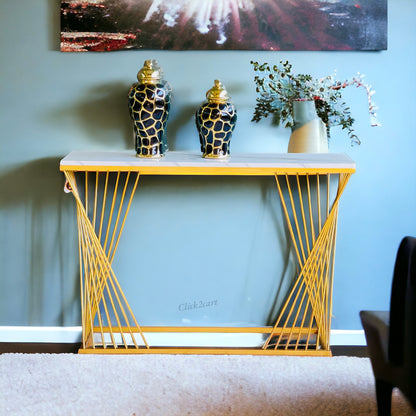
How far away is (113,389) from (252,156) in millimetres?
1179

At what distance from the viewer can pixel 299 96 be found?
2488 mm

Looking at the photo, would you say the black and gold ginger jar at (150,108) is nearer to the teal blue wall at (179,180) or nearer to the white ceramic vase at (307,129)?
the teal blue wall at (179,180)

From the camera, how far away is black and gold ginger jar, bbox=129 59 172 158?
7.75 feet

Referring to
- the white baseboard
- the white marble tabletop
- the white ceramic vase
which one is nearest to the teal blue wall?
the white baseboard

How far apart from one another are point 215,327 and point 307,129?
1.09 meters

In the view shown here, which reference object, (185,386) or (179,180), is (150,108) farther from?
(185,386)

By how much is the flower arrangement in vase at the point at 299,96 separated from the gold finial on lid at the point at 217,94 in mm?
177

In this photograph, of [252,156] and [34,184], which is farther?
[34,184]

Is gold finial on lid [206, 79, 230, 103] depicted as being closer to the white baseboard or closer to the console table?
the console table

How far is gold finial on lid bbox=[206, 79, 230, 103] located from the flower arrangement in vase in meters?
0.18

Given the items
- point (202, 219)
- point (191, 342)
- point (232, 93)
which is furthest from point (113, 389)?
point (232, 93)

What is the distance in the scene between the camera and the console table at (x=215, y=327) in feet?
8.46

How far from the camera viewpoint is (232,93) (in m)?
2.59

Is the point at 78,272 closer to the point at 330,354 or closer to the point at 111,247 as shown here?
the point at 111,247
